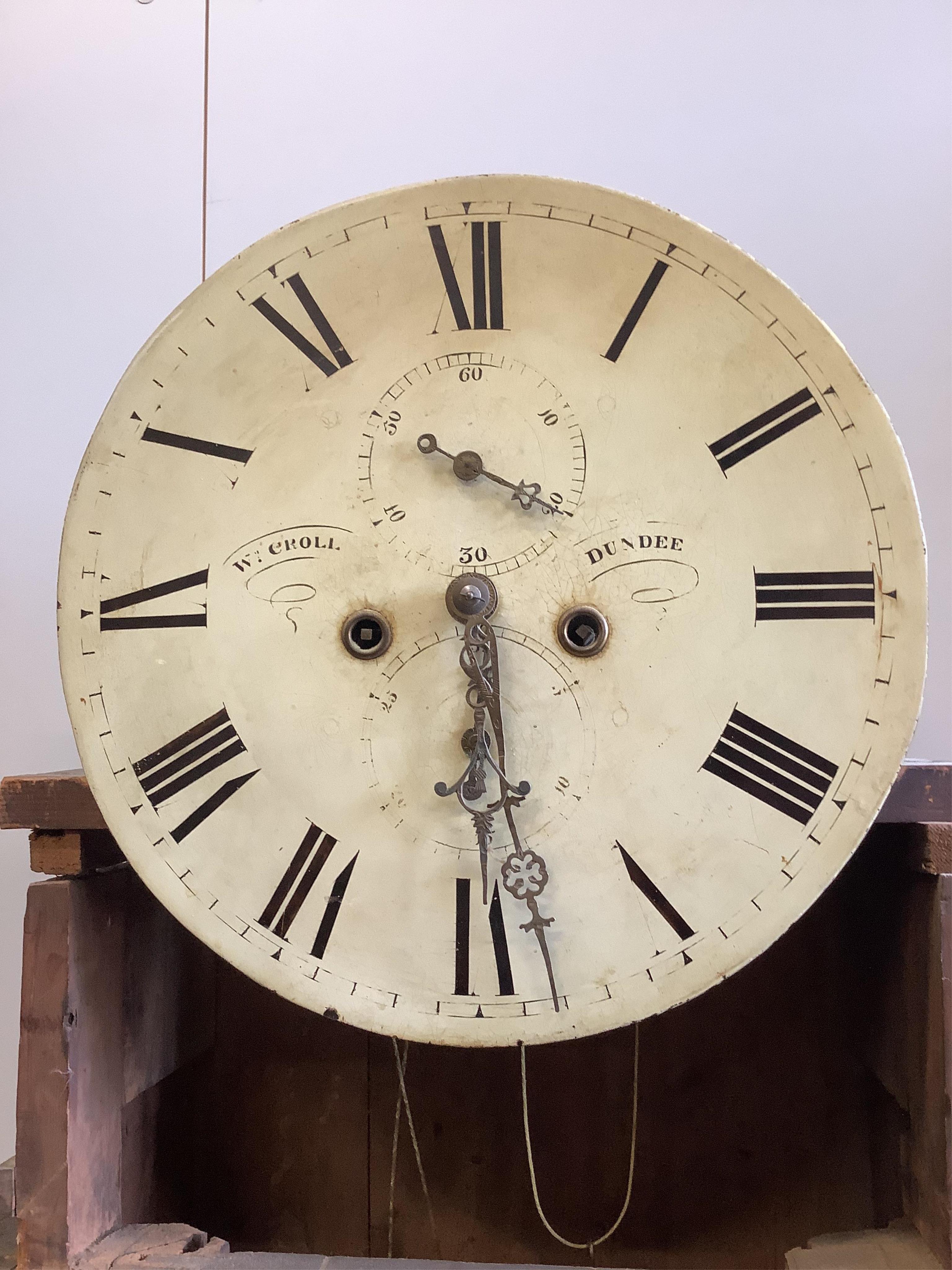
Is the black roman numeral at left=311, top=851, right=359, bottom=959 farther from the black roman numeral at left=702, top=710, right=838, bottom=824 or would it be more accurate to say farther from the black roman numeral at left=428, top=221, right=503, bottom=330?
the black roman numeral at left=428, top=221, right=503, bottom=330

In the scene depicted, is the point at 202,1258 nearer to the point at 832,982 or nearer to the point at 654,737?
the point at 654,737

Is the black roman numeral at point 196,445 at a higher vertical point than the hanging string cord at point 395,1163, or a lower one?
higher

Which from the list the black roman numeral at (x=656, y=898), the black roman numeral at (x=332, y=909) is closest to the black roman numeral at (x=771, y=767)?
the black roman numeral at (x=656, y=898)

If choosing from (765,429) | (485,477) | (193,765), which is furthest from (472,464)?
(193,765)

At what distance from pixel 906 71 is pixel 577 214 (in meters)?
0.83

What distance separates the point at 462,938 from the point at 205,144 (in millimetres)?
1293

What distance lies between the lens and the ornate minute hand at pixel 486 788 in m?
0.88

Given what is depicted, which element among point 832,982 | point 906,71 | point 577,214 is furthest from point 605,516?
point 906,71

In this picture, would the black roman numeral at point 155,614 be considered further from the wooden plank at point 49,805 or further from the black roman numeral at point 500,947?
the black roman numeral at point 500,947

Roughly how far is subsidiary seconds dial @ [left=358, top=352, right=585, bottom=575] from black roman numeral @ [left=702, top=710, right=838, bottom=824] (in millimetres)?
249

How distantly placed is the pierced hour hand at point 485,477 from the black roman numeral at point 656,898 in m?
0.32

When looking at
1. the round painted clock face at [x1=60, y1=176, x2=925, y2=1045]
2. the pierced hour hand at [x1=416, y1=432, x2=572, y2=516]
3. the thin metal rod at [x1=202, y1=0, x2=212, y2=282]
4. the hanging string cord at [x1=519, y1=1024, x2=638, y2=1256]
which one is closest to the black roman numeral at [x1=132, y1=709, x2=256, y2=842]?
the round painted clock face at [x1=60, y1=176, x2=925, y2=1045]

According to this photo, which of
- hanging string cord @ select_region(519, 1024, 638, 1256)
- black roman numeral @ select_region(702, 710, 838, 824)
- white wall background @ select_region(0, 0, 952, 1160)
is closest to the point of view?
black roman numeral @ select_region(702, 710, 838, 824)

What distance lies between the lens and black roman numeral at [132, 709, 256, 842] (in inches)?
36.1
